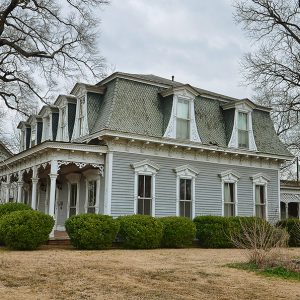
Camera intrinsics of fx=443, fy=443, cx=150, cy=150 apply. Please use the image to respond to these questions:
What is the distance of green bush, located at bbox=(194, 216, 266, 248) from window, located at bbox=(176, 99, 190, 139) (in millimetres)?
3783

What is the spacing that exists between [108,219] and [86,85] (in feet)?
20.9

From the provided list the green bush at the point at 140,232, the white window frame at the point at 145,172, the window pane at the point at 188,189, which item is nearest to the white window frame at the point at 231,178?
the window pane at the point at 188,189

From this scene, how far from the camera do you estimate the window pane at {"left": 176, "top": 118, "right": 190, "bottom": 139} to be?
64.0 ft

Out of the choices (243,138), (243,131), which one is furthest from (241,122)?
(243,138)

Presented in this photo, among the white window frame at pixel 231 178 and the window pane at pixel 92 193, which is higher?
the white window frame at pixel 231 178

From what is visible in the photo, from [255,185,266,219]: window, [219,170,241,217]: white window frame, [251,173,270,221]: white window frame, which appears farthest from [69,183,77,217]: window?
[255,185,266,219]: window

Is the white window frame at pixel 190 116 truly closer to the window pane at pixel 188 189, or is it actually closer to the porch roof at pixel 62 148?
the window pane at pixel 188 189

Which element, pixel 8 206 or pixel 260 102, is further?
pixel 260 102

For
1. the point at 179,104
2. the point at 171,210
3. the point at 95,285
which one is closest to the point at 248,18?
the point at 179,104

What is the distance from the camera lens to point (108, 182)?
17.4 m

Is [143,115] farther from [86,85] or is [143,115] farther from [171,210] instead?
[171,210]

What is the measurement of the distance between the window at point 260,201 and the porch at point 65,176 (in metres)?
8.52

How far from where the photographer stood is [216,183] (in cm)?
2078

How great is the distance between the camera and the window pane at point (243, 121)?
21703 mm
